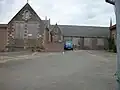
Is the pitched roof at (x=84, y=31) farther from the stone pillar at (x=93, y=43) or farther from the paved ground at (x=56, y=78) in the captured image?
the paved ground at (x=56, y=78)

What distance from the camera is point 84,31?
240ft

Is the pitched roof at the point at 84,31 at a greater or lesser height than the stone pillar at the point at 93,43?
greater

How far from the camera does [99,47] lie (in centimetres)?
7000

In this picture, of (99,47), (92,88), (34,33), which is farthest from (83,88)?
(99,47)

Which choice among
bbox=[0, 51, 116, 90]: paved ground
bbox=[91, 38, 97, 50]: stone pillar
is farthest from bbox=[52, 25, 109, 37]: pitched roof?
bbox=[0, 51, 116, 90]: paved ground

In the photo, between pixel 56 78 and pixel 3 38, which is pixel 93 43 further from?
pixel 56 78

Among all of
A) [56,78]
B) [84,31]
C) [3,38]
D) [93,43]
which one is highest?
[84,31]

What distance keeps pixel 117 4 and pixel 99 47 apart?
69.2 meters

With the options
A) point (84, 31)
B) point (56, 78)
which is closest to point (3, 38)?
point (84, 31)

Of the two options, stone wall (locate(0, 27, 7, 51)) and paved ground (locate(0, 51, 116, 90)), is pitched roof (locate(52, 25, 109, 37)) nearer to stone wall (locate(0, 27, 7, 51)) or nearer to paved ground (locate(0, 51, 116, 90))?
stone wall (locate(0, 27, 7, 51))

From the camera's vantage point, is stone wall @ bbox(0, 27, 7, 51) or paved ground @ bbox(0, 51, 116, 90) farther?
stone wall @ bbox(0, 27, 7, 51)

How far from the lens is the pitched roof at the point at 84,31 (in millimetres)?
71938

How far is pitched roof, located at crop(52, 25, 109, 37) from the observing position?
71.9m

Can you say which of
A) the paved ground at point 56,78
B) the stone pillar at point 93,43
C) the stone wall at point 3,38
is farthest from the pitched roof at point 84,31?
the paved ground at point 56,78
